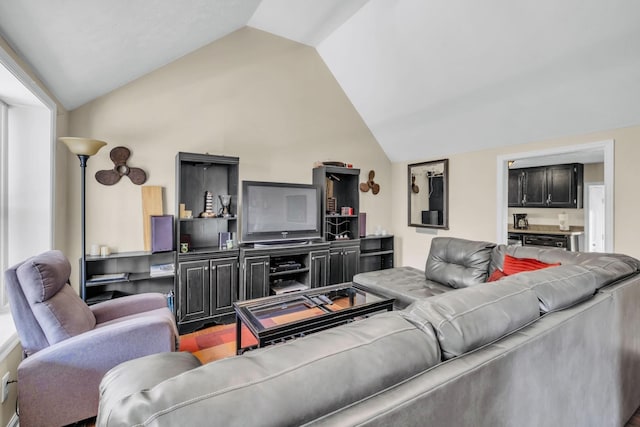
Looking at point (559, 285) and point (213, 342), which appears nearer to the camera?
point (559, 285)

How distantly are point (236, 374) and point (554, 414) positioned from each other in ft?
4.15

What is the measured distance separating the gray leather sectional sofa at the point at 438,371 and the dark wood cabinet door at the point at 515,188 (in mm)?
4893

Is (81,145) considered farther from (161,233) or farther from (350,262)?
(350,262)

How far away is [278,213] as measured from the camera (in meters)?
3.76

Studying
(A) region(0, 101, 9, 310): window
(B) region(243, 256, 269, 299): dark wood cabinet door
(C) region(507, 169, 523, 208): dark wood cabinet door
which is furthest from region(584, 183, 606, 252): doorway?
(A) region(0, 101, 9, 310): window

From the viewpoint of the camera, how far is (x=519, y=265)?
7.90 ft

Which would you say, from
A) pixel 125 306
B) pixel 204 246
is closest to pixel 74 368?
pixel 125 306

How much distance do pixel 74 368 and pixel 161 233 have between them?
1.68 m

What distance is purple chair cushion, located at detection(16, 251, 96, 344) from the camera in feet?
5.11

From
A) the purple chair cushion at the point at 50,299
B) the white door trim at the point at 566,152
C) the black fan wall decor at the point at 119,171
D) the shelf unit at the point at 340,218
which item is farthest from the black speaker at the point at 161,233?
the white door trim at the point at 566,152

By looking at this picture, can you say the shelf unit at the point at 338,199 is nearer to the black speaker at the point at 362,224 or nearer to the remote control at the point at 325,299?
the black speaker at the point at 362,224

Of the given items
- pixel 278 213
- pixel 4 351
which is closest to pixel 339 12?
pixel 278 213

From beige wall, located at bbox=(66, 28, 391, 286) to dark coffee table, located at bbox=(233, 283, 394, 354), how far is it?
1.74 meters

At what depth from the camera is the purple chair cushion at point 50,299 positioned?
61.3 inches
